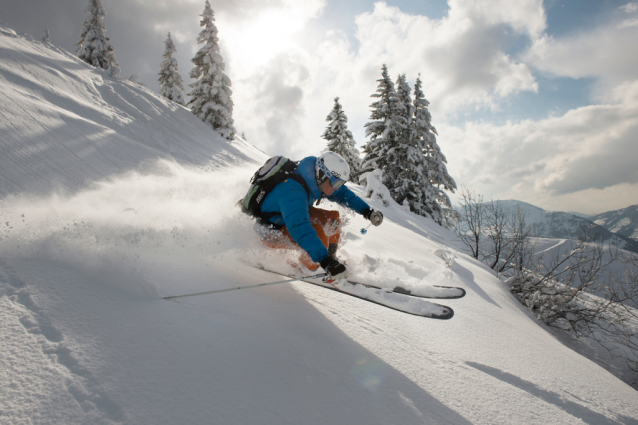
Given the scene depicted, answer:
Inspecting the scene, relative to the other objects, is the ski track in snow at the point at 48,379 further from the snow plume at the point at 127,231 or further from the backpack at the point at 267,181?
the backpack at the point at 267,181

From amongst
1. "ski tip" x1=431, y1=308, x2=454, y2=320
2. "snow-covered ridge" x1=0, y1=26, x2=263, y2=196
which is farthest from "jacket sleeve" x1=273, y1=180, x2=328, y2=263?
"snow-covered ridge" x1=0, y1=26, x2=263, y2=196

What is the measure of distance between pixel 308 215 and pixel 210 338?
1.47m

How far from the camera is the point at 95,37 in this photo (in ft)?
75.0

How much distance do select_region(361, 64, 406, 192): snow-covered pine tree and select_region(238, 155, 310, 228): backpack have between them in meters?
16.4

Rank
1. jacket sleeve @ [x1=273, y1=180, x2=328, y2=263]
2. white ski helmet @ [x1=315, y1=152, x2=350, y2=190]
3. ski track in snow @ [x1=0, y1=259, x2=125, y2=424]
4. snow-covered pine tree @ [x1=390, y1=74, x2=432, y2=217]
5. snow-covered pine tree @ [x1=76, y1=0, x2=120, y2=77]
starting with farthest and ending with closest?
snow-covered pine tree @ [x1=76, y1=0, x2=120, y2=77] < snow-covered pine tree @ [x1=390, y1=74, x2=432, y2=217] < white ski helmet @ [x1=315, y1=152, x2=350, y2=190] < jacket sleeve @ [x1=273, y1=180, x2=328, y2=263] < ski track in snow @ [x1=0, y1=259, x2=125, y2=424]

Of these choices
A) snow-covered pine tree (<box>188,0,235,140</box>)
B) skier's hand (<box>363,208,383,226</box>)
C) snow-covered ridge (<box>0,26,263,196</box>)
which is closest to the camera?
skier's hand (<box>363,208,383,226</box>)

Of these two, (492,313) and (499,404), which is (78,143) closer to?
(499,404)

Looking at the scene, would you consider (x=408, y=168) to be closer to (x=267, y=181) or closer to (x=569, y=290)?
(x=569, y=290)

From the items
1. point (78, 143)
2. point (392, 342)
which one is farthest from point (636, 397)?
point (78, 143)

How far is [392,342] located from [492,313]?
2.43 metres

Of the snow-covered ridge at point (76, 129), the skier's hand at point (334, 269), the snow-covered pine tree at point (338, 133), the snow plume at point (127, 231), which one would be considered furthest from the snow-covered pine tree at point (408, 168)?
the skier's hand at point (334, 269)

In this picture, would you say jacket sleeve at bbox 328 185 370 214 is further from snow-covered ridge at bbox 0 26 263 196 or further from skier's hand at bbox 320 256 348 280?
snow-covered ridge at bbox 0 26 263 196

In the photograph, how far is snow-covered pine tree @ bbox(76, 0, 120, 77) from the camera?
22453mm

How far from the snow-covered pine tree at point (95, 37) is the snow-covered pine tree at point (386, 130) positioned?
21.9 meters
